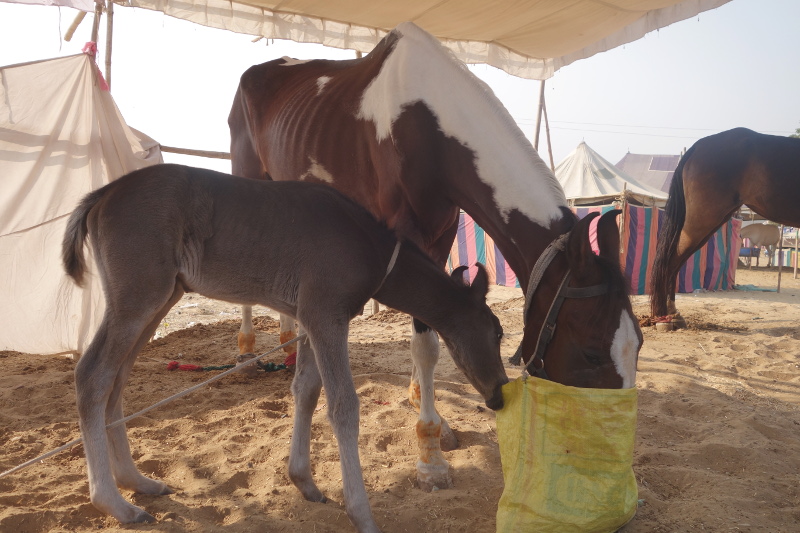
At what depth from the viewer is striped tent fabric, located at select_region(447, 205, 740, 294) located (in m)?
11.6

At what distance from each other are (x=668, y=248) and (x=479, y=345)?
5885mm

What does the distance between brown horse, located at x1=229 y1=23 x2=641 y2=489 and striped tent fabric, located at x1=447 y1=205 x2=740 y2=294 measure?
26.2ft

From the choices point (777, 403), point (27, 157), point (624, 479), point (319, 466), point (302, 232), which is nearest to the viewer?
point (624, 479)

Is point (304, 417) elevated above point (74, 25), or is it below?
below

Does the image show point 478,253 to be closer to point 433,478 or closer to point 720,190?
point 720,190

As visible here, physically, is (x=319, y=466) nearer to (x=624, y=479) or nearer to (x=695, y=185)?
(x=624, y=479)

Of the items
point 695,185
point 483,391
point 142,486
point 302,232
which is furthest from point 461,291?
point 695,185

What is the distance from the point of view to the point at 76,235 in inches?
103

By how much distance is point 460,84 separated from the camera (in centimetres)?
318

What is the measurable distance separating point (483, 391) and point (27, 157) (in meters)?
4.82

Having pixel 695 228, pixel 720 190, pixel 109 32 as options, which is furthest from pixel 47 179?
pixel 720 190

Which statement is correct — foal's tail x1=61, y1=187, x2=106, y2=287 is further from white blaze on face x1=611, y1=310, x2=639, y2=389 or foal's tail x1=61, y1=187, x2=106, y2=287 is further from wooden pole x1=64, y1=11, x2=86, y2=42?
wooden pole x1=64, y1=11, x2=86, y2=42

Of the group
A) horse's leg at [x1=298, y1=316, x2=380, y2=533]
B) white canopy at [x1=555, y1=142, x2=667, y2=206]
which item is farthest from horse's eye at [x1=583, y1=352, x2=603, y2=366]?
white canopy at [x1=555, y1=142, x2=667, y2=206]

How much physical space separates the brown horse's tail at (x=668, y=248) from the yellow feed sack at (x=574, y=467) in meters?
5.61
